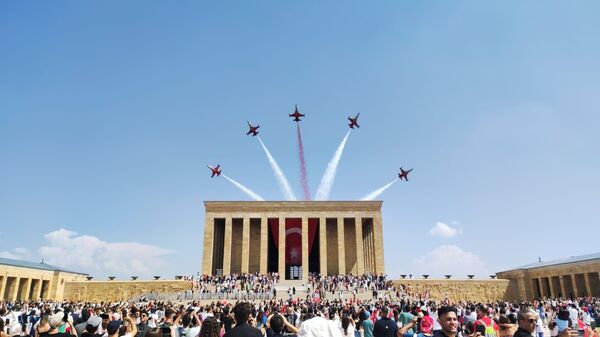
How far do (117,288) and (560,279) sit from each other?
43.6m

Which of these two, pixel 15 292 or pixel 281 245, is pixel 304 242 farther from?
pixel 15 292

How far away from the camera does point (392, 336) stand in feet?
23.9

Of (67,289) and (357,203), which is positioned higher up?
(357,203)

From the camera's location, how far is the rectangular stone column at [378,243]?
4256cm

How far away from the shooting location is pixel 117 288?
126 feet

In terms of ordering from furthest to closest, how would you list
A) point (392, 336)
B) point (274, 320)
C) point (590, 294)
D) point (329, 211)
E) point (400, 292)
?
point (329, 211) → point (590, 294) → point (400, 292) → point (392, 336) → point (274, 320)

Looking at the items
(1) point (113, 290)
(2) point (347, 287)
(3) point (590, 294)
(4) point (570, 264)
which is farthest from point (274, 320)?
(4) point (570, 264)

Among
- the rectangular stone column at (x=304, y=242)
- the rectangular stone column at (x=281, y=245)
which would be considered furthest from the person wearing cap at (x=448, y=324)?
the rectangular stone column at (x=281, y=245)

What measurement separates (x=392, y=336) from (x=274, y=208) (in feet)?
122

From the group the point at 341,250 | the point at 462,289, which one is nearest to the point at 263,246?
the point at 341,250

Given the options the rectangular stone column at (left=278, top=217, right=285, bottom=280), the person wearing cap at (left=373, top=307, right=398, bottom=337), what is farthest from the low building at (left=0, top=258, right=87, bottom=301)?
the person wearing cap at (left=373, top=307, right=398, bottom=337)

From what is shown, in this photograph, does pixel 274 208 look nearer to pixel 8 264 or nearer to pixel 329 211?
pixel 329 211

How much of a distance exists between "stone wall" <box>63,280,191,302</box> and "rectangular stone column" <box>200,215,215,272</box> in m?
4.00

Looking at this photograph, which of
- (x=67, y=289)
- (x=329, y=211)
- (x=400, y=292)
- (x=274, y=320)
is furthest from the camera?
(x=329, y=211)
